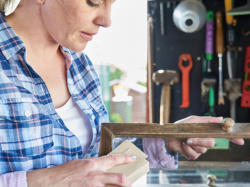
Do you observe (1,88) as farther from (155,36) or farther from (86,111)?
(155,36)

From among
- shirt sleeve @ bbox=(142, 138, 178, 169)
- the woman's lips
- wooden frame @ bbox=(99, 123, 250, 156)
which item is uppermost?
the woman's lips

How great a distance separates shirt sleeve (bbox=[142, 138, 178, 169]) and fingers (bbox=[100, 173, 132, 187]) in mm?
138

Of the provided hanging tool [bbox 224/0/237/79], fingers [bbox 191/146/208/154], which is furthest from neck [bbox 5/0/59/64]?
hanging tool [bbox 224/0/237/79]

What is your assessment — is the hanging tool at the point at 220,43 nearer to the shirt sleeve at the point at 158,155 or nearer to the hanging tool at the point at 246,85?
the hanging tool at the point at 246,85

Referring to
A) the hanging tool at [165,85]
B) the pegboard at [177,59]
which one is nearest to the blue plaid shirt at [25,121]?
the hanging tool at [165,85]

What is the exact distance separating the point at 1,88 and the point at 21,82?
62 mm

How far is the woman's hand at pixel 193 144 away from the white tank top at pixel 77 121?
26 centimetres

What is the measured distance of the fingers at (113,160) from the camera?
60cm

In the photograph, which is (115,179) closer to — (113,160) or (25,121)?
(113,160)

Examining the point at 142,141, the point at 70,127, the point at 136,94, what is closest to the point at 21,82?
the point at 70,127

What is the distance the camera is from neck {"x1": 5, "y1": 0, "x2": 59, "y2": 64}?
2.37 feet

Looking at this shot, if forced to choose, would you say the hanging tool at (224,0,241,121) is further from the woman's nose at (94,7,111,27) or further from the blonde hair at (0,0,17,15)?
the blonde hair at (0,0,17,15)

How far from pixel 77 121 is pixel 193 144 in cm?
36

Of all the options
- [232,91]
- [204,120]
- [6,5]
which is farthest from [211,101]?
[6,5]
